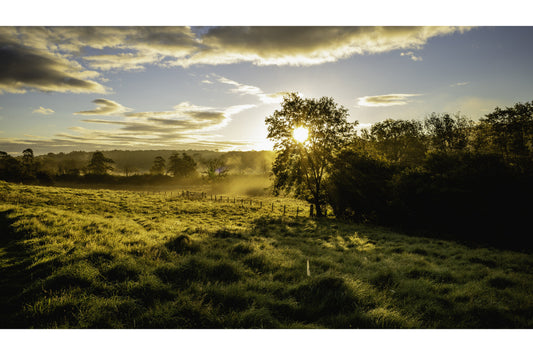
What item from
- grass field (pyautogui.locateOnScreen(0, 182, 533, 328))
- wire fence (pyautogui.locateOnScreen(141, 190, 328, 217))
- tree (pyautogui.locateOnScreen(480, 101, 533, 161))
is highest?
tree (pyautogui.locateOnScreen(480, 101, 533, 161))

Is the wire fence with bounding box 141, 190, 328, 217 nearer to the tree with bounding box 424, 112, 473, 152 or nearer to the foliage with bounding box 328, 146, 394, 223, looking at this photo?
the foliage with bounding box 328, 146, 394, 223

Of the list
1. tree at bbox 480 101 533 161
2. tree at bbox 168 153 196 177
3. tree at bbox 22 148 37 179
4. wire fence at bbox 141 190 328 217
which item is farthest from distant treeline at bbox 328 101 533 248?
tree at bbox 168 153 196 177

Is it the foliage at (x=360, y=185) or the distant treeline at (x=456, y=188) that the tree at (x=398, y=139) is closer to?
the distant treeline at (x=456, y=188)

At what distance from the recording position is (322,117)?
87.1ft

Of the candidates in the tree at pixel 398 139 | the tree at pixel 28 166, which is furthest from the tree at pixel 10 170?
the tree at pixel 398 139

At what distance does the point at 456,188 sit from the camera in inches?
654

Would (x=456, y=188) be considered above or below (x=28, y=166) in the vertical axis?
below

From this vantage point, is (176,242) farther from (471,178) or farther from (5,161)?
(5,161)

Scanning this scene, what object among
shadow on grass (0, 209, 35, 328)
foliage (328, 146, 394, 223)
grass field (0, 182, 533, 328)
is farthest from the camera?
foliage (328, 146, 394, 223)

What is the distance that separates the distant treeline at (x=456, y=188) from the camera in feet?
49.3

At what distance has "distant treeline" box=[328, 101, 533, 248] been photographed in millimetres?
15039

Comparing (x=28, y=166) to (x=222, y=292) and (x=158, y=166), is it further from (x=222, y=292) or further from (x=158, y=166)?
(x=222, y=292)

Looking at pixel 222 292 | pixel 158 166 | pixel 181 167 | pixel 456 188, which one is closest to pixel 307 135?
pixel 456 188

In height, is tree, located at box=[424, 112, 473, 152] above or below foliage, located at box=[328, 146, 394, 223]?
above
